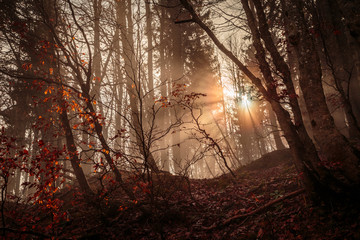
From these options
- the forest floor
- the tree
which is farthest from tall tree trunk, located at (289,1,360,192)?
the forest floor

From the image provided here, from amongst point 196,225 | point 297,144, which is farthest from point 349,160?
point 196,225

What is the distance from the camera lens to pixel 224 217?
4844 millimetres

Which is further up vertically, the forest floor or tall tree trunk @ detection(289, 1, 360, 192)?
tall tree trunk @ detection(289, 1, 360, 192)

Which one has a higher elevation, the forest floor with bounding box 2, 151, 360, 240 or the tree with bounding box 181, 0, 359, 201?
the tree with bounding box 181, 0, 359, 201

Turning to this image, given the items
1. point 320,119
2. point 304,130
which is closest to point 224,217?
point 304,130

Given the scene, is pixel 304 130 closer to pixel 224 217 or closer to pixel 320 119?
pixel 320 119

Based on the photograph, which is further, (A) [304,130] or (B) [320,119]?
(A) [304,130]

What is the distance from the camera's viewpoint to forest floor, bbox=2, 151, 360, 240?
3236mm

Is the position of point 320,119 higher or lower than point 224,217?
higher

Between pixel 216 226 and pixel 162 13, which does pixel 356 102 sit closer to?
pixel 216 226

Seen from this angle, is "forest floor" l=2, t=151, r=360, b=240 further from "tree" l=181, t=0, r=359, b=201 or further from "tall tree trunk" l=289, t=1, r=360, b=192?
"tall tree trunk" l=289, t=1, r=360, b=192

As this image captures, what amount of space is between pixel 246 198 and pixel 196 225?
5.65 ft

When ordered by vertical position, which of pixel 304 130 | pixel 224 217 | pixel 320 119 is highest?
pixel 320 119

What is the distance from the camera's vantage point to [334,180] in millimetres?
3338
